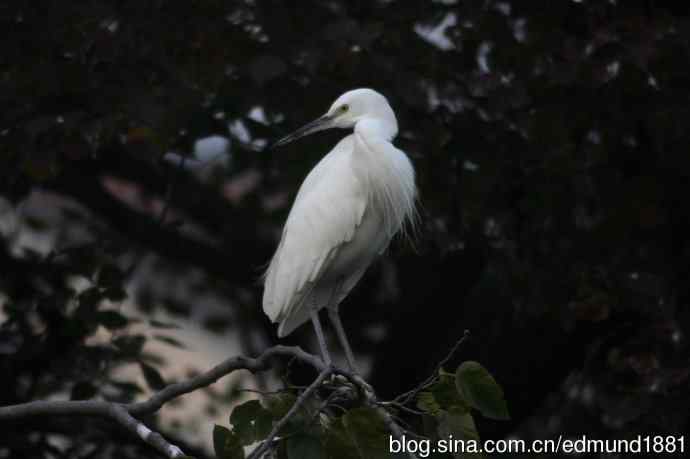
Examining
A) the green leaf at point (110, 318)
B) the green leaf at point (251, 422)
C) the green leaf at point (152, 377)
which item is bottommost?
the green leaf at point (152, 377)

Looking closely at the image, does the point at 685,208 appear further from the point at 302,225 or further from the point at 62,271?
the point at 62,271

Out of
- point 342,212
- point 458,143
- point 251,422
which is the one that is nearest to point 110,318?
point 342,212

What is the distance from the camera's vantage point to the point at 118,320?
4027 millimetres

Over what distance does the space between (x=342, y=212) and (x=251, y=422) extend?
65.0 inches

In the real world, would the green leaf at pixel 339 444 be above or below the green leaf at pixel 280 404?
above

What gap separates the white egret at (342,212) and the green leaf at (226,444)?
4.95ft

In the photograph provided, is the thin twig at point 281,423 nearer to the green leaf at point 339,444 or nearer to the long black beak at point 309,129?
the green leaf at point 339,444

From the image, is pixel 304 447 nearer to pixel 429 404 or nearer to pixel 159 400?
pixel 429 404

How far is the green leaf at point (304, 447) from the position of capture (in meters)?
2.16

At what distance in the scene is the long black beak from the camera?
388 centimetres

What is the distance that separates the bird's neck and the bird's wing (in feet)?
0.50

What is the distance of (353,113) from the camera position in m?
3.90

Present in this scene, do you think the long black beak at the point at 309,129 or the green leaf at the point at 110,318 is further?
the green leaf at the point at 110,318

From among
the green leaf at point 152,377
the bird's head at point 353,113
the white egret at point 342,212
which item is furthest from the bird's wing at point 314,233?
the green leaf at point 152,377
